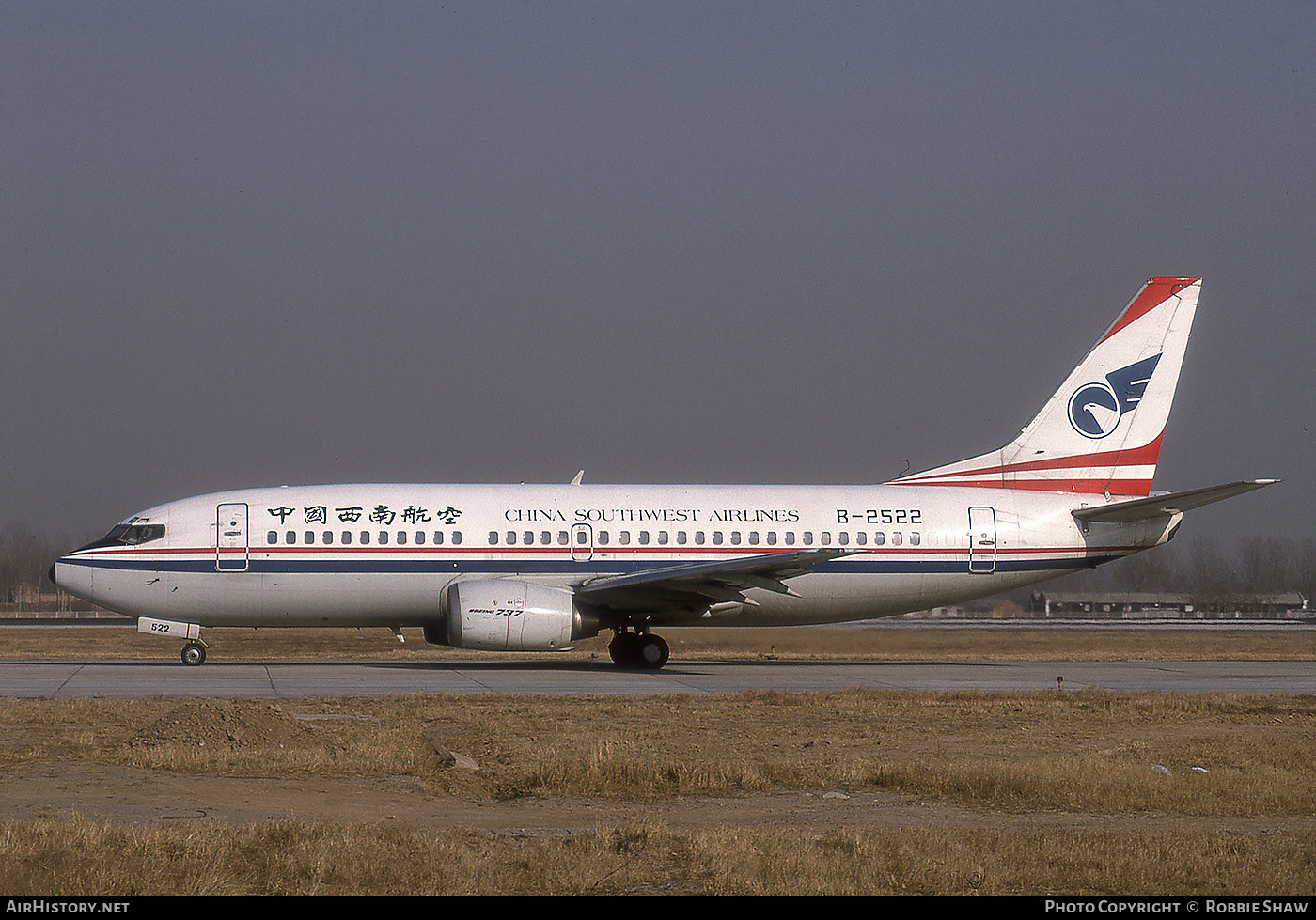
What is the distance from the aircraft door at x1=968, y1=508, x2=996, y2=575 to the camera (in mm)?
31078

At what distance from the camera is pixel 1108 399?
32.7 meters

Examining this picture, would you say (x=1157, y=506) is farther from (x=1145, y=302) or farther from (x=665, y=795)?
(x=665, y=795)

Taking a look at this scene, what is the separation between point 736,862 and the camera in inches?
367

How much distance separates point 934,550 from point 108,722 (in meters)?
19.4

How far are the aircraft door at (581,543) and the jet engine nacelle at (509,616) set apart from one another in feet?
4.69

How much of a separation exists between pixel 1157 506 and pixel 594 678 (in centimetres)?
1354

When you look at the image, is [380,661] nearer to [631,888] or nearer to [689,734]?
[689,734]

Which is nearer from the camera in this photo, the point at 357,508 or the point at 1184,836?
the point at 1184,836

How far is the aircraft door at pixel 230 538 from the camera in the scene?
1126 inches

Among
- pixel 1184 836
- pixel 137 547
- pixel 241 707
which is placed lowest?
pixel 1184 836

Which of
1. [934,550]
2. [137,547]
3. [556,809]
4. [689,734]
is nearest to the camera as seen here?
[556,809]

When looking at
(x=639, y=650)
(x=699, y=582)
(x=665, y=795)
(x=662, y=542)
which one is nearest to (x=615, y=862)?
(x=665, y=795)
